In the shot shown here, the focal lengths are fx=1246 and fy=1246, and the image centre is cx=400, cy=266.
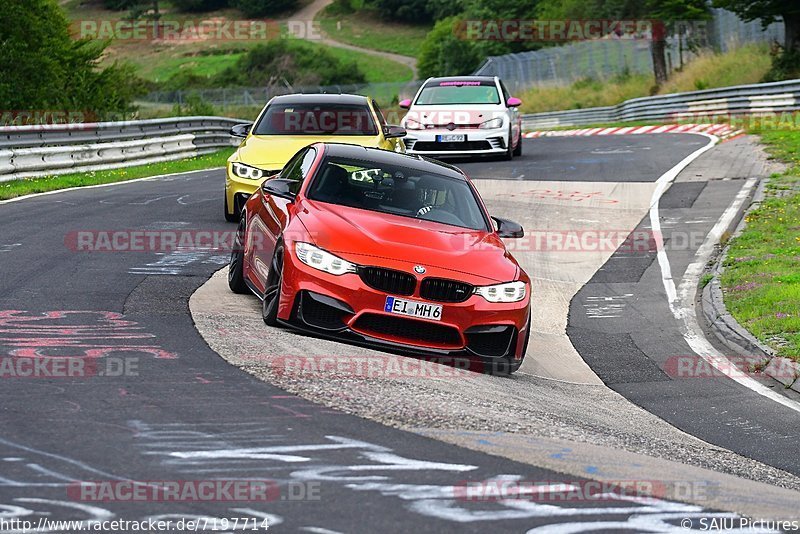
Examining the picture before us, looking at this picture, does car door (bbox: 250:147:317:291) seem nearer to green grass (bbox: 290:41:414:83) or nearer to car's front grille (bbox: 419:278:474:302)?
car's front grille (bbox: 419:278:474:302)

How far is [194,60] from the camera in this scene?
118000mm

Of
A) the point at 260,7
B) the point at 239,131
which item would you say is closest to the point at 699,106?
the point at 239,131

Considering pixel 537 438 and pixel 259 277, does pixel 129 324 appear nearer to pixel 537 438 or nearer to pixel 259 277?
Result: pixel 259 277

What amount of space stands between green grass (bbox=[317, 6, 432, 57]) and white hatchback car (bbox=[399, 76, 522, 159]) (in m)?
102

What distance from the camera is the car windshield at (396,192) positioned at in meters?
10.3

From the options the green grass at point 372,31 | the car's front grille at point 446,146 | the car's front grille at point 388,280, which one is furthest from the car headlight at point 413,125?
the green grass at point 372,31

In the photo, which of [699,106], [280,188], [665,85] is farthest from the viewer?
[665,85]

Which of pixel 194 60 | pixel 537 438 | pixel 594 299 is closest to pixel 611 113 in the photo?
pixel 594 299

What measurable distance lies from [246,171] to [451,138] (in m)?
10.7

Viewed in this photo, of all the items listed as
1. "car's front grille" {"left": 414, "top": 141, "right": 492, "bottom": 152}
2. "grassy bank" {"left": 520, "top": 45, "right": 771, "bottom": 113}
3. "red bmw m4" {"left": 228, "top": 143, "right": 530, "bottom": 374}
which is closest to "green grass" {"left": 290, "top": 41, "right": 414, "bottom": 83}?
"grassy bank" {"left": 520, "top": 45, "right": 771, "bottom": 113}

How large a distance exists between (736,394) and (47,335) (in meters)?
5.23

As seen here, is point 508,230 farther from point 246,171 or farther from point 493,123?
point 493,123

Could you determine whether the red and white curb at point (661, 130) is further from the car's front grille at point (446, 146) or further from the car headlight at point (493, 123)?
Answer: the car's front grille at point (446, 146)

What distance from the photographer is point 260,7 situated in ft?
433
